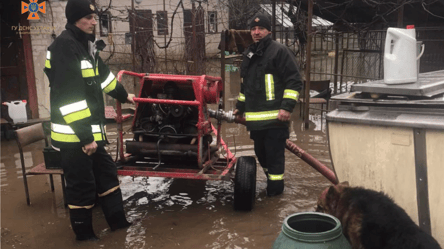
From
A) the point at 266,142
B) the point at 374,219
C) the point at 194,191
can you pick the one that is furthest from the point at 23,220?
the point at 374,219

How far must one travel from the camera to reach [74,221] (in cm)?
373

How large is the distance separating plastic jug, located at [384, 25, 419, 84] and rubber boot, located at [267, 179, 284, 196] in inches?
80.1

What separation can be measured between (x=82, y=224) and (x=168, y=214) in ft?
3.25

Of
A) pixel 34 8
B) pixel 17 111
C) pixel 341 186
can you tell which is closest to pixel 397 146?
pixel 341 186

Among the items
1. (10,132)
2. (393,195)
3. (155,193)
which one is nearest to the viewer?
(393,195)

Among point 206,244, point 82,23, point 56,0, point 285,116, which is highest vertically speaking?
point 56,0

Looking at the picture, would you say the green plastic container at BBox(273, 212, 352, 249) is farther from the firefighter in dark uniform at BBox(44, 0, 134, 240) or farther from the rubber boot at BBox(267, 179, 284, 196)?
the rubber boot at BBox(267, 179, 284, 196)

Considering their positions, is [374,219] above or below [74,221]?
above

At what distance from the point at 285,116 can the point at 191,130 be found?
1179 millimetres

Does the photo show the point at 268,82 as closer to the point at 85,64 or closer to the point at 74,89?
the point at 85,64

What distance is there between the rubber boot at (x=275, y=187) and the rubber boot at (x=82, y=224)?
209cm

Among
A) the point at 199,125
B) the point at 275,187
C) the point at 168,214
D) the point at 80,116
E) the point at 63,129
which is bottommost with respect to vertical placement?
the point at 168,214

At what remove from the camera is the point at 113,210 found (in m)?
4.00

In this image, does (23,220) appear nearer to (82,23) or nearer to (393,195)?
(82,23)
